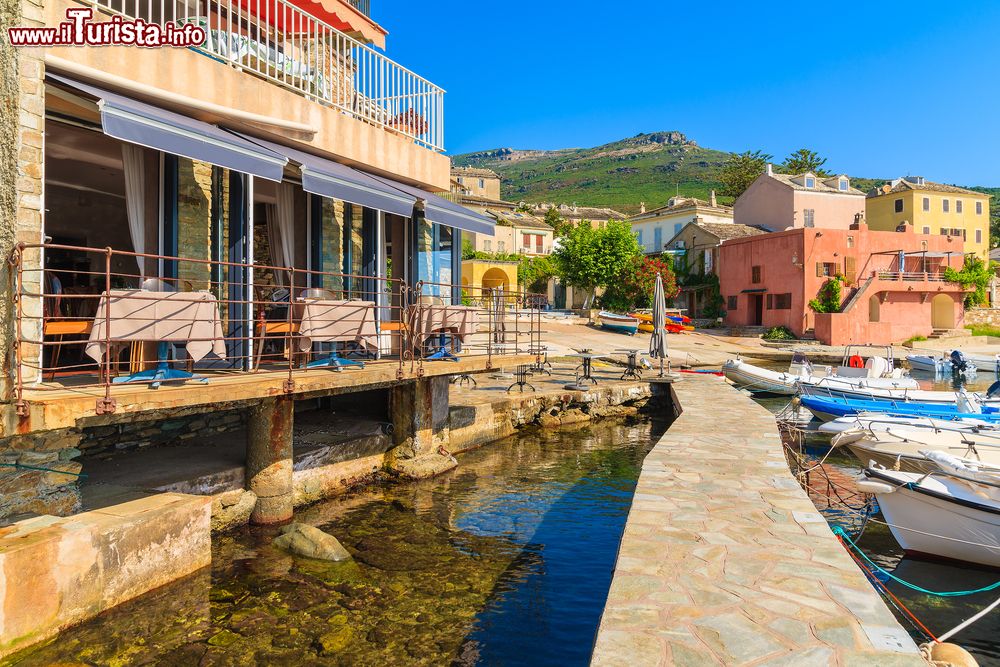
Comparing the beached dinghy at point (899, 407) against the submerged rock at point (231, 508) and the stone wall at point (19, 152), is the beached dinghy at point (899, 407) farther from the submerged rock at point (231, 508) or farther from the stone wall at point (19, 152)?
the stone wall at point (19, 152)

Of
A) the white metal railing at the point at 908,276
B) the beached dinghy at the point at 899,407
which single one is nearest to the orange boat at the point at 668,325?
the white metal railing at the point at 908,276

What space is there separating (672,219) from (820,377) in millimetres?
42738

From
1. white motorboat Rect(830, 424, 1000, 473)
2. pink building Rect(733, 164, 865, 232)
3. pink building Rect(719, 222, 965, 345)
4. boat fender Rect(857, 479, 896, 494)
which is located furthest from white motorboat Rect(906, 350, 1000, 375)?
boat fender Rect(857, 479, 896, 494)

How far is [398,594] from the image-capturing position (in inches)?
273

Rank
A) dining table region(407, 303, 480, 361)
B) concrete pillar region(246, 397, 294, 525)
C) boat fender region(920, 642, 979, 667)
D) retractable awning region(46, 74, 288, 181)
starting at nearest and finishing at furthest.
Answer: boat fender region(920, 642, 979, 667)
retractable awning region(46, 74, 288, 181)
concrete pillar region(246, 397, 294, 525)
dining table region(407, 303, 480, 361)

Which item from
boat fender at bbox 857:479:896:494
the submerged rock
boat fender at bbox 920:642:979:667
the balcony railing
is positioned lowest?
the submerged rock

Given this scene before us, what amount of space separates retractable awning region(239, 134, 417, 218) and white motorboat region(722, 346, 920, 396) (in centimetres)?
1259

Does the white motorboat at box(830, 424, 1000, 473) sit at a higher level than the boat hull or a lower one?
higher

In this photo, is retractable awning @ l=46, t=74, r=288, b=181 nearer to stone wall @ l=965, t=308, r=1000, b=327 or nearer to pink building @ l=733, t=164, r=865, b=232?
pink building @ l=733, t=164, r=865, b=232

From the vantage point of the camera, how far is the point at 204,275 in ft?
30.2

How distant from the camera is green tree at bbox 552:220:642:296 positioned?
44344mm

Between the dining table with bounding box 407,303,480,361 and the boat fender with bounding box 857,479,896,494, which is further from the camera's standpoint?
the dining table with bounding box 407,303,480,361

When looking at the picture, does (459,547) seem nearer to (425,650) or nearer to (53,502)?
(425,650)

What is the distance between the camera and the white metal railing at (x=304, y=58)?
9.50 m
